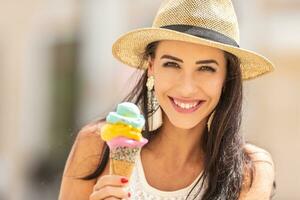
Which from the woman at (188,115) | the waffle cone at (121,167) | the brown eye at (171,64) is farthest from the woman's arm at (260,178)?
the waffle cone at (121,167)

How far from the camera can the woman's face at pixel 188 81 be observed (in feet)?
13.4

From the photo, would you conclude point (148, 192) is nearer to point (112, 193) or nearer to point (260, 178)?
point (260, 178)

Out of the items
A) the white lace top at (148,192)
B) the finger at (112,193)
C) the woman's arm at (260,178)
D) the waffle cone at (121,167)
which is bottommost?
the white lace top at (148,192)

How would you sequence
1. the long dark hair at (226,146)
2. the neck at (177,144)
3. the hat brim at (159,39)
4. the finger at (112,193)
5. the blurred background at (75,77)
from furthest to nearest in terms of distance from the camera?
1. the blurred background at (75,77)
2. the neck at (177,144)
3. the long dark hair at (226,146)
4. the hat brim at (159,39)
5. the finger at (112,193)

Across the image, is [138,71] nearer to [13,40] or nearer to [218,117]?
[218,117]

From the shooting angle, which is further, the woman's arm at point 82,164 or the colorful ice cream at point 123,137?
the woman's arm at point 82,164

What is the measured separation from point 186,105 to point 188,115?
50mm

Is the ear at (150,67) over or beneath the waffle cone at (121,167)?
over

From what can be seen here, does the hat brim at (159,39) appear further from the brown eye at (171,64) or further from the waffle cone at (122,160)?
the waffle cone at (122,160)

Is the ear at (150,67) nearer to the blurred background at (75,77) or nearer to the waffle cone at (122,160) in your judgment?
the waffle cone at (122,160)

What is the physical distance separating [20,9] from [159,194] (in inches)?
451

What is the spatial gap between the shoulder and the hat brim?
0.36 metres

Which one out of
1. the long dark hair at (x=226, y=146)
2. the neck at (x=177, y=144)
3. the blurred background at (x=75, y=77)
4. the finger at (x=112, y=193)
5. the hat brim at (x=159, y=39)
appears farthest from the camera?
the blurred background at (x=75, y=77)

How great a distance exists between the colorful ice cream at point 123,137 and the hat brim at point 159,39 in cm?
47
